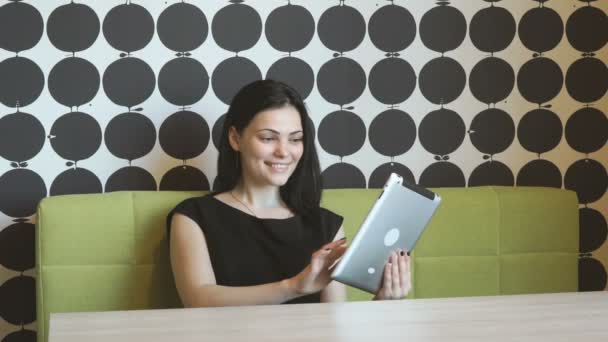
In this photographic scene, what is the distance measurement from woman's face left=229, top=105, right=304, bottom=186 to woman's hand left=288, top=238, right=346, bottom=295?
32cm

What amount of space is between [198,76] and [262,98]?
1.07 feet

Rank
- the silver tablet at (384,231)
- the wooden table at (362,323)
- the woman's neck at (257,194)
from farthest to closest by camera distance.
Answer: the woman's neck at (257,194), the silver tablet at (384,231), the wooden table at (362,323)

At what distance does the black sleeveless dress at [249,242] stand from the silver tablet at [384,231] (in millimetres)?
306

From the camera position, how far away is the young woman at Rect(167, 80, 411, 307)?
1730 mm

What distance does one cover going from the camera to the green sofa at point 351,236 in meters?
1.80

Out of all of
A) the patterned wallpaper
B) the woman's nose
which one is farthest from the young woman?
the patterned wallpaper

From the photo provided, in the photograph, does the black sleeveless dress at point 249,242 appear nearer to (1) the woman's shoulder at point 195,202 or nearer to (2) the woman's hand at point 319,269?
(1) the woman's shoulder at point 195,202

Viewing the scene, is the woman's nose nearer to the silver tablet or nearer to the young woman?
the young woman

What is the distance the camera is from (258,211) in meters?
1.84

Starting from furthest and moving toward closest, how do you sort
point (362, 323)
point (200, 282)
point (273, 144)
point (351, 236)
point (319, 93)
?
1. point (319, 93)
2. point (351, 236)
3. point (273, 144)
4. point (200, 282)
5. point (362, 323)

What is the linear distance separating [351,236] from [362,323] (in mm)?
764

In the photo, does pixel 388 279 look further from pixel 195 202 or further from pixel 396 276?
pixel 195 202

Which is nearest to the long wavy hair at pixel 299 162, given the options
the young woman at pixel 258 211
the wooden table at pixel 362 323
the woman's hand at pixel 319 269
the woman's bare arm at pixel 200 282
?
the young woman at pixel 258 211

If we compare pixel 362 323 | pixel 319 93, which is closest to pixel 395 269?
pixel 362 323
